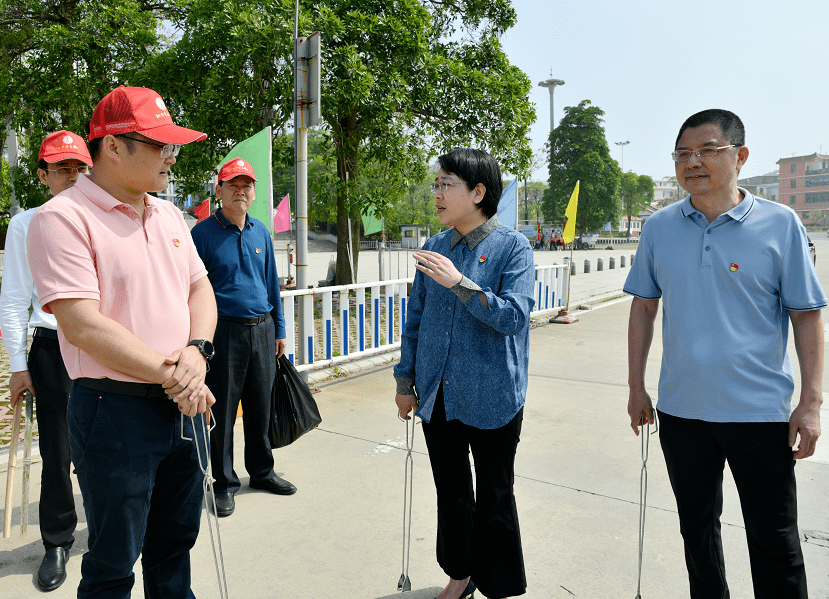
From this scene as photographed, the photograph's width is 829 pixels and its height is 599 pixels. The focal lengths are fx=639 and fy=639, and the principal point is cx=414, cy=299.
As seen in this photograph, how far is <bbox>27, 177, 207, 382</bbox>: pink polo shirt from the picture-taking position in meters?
1.83

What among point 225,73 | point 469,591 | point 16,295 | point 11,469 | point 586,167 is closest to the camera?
point 469,591

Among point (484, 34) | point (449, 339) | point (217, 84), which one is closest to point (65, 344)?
point (449, 339)

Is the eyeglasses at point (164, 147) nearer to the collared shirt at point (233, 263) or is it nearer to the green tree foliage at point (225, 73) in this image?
the collared shirt at point (233, 263)

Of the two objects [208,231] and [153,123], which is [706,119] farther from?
[208,231]

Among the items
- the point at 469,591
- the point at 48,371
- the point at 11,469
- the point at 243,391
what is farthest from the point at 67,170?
the point at 469,591

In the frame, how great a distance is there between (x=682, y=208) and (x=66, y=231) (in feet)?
6.67

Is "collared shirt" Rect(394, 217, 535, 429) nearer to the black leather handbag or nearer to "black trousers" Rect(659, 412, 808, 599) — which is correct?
"black trousers" Rect(659, 412, 808, 599)

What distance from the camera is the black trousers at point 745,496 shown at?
2.12 meters

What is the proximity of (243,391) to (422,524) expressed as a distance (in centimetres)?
136

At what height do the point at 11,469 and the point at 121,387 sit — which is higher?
the point at 121,387

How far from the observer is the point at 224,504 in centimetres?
362

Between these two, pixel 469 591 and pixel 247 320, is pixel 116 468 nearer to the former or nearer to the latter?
pixel 469 591

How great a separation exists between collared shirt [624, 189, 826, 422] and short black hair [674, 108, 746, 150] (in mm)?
202

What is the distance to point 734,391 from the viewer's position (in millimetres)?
2148
